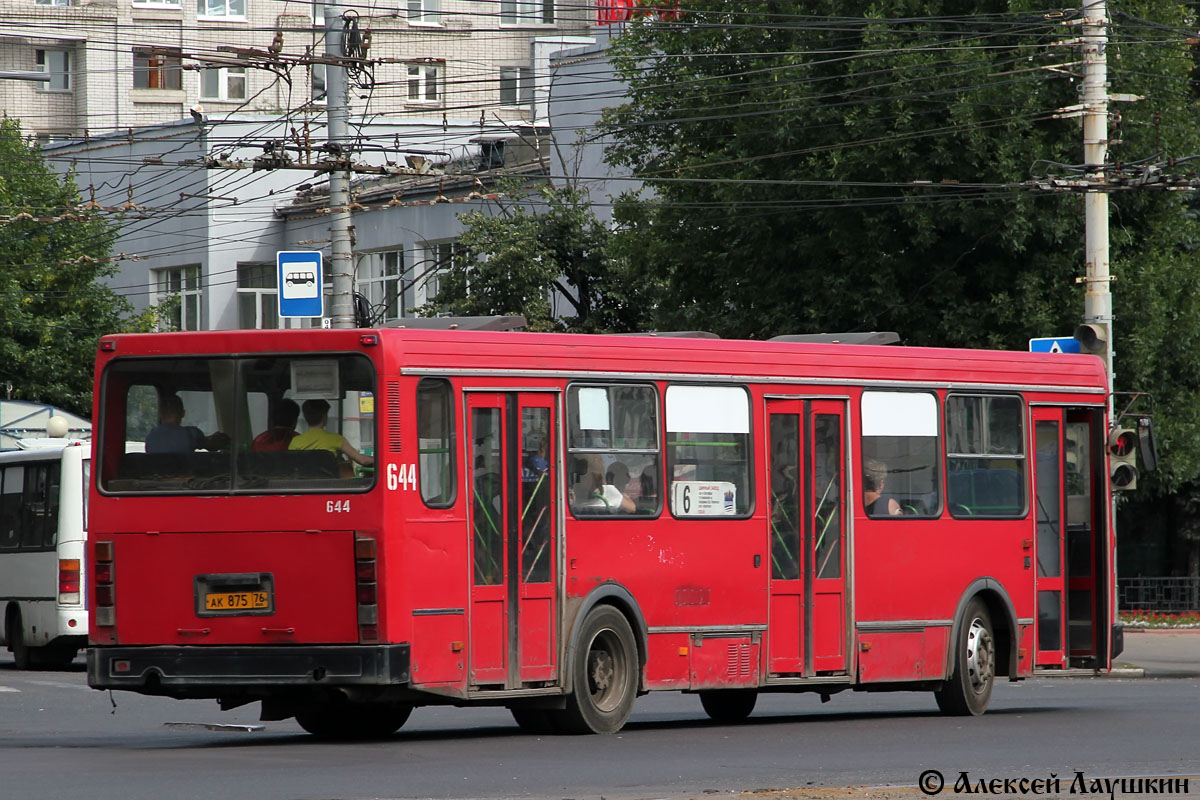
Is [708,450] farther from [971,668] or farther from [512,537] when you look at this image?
[971,668]

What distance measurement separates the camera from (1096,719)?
1636cm

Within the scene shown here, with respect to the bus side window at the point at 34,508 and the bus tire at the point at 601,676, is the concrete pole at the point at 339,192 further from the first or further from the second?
the bus tire at the point at 601,676

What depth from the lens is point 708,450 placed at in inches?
592

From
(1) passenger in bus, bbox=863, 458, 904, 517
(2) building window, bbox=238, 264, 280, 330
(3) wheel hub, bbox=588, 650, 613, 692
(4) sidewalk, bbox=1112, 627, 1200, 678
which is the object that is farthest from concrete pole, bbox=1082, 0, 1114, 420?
(2) building window, bbox=238, 264, 280, 330

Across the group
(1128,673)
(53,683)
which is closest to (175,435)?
(53,683)

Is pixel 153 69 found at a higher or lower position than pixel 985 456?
higher

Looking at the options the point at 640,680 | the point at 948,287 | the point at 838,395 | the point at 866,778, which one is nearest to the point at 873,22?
the point at 948,287

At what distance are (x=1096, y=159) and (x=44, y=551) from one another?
1272 cm

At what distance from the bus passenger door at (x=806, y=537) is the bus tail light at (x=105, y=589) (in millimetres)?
4725

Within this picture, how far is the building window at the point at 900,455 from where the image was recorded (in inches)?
636

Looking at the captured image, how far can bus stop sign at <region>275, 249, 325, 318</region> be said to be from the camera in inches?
858

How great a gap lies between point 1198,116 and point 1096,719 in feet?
62.6

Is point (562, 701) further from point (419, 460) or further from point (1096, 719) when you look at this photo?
point (1096, 719)

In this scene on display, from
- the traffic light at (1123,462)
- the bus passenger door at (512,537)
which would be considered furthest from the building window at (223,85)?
the bus passenger door at (512,537)
